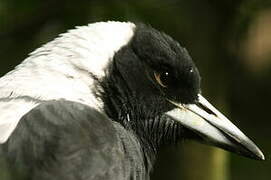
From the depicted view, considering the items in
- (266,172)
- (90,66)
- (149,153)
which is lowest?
(266,172)

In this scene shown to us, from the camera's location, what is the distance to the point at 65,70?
193 inches

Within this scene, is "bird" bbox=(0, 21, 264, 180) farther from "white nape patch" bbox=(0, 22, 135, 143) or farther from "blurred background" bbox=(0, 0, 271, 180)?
"blurred background" bbox=(0, 0, 271, 180)

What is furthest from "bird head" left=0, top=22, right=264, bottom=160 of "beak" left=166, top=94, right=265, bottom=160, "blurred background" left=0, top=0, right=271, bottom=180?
"blurred background" left=0, top=0, right=271, bottom=180

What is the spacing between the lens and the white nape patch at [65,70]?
469cm

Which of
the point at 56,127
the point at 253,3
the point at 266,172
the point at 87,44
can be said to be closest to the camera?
the point at 56,127

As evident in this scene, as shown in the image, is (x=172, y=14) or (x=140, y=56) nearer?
(x=140, y=56)

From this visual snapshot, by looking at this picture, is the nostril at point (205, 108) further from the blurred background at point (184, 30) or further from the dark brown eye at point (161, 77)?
the blurred background at point (184, 30)

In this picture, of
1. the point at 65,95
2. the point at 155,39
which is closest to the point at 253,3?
the point at 155,39

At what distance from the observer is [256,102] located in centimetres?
779

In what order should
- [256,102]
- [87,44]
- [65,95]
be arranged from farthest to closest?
[256,102] < [87,44] < [65,95]

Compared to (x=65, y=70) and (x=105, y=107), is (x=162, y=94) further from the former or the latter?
(x=65, y=70)

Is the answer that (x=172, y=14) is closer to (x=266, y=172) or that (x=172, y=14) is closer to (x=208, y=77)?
(x=208, y=77)

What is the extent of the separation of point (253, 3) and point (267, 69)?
180 centimetres

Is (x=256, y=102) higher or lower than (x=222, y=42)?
lower
